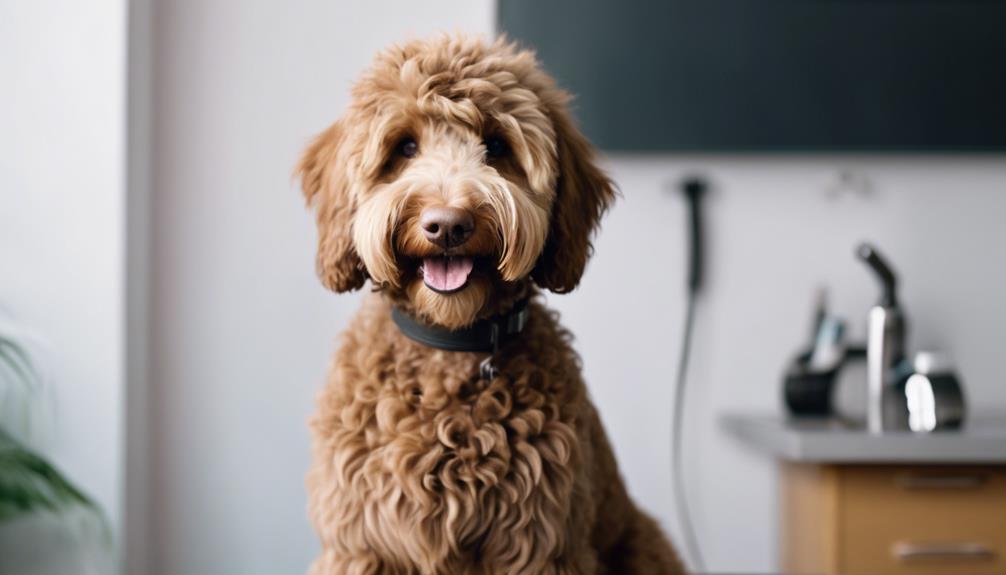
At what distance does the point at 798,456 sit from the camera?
1866mm

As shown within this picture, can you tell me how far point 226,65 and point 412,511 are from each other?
1419mm

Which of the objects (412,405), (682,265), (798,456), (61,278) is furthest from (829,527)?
(61,278)

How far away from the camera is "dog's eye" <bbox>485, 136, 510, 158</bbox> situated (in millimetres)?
1303

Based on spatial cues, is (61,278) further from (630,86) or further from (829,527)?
(829,527)

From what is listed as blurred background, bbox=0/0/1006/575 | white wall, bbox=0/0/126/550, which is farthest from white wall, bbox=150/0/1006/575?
white wall, bbox=0/0/126/550

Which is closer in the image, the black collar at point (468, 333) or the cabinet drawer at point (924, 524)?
the black collar at point (468, 333)

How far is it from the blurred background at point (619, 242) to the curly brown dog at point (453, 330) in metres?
0.95

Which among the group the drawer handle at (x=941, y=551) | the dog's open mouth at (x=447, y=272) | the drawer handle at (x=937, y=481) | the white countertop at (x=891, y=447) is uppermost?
the dog's open mouth at (x=447, y=272)

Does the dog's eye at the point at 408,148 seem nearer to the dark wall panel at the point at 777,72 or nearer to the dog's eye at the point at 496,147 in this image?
the dog's eye at the point at 496,147

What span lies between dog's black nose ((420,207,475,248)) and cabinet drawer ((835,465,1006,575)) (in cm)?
117

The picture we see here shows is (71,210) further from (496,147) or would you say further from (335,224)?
(496,147)

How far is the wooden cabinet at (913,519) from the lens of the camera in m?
1.94

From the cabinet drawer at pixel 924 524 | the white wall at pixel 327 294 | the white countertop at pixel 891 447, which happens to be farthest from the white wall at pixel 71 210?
the cabinet drawer at pixel 924 524

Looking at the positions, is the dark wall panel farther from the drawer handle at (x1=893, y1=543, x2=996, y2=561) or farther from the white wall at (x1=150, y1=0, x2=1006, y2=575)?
the drawer handle at (x1=893, y1=543, x2=996, y2=561)
